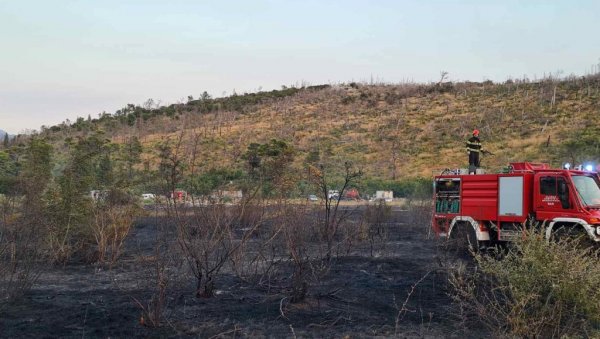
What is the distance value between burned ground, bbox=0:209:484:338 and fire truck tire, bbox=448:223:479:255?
1.95m

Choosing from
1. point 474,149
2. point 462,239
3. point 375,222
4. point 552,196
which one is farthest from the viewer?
point 375,222

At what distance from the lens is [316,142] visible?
53438 mm

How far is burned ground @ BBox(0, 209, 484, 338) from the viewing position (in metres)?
6.98

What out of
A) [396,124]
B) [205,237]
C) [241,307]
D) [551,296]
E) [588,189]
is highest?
[396,124]

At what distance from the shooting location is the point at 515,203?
41.2ft

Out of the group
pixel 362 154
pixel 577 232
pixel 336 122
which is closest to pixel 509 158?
pixel 362 154

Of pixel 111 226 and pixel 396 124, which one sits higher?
pixel 396 124

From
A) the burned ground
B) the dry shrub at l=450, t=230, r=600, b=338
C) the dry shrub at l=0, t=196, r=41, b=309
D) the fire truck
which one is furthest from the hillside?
the dry shrub at l=450, t=230, r=600, b=338

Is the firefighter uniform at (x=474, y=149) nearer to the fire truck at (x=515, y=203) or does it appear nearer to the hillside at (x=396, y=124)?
the fire truck at (x=515, y=203)

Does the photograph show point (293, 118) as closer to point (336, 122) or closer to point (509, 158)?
point (336, 122)

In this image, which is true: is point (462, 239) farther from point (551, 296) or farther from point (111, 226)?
point (111, 226)

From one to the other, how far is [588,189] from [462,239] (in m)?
2.89

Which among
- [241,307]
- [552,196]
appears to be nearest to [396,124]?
[552,196]

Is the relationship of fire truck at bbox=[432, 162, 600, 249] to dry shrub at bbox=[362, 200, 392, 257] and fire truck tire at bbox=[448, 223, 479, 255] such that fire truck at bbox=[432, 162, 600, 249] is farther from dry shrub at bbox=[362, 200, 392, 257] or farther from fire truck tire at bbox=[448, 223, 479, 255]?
dry shrub at bbox=[362, 200, 392, 257]
